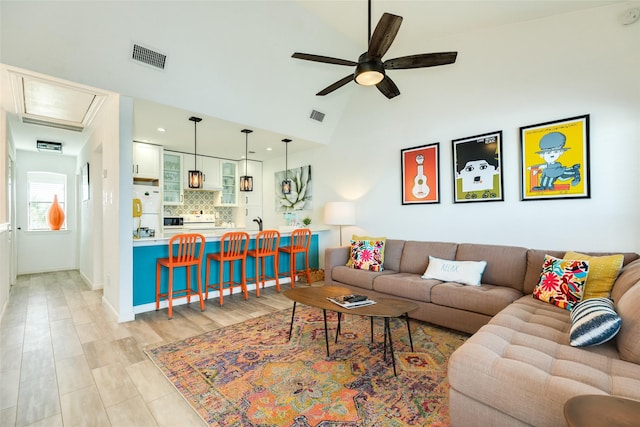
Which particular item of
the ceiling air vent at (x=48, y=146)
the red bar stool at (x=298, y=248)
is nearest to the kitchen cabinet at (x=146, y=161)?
the ceiling air vent at (x=48, y=146)

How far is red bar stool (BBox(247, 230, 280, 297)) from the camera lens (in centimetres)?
425

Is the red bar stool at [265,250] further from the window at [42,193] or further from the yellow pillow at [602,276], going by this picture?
the window at [42,193]

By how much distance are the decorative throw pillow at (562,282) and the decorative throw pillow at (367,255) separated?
1749 millimetres

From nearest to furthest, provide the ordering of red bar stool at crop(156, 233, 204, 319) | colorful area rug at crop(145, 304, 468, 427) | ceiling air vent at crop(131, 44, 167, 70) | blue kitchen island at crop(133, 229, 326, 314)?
colorful area rug at crop(145, 304, 468, 427)
ceiling air vent at crop(131, 44, 167, 70)
red bar stool at crop(156, 233, 204, 319)
blue kitchen island at crop(133, 229, 326, 314)

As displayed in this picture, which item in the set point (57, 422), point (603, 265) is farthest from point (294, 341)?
point (603, 265)

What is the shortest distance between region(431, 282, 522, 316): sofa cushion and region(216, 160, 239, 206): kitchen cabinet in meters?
5.12

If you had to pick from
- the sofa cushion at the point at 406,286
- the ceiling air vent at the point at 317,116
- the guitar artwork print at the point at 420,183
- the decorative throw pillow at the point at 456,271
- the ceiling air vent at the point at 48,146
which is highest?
the ceiling air vent at the point at 317,116

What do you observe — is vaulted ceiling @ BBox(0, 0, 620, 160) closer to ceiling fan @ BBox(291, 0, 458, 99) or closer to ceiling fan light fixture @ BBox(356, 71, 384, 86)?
ceiling fan @ BBox(291, 0, 458, 99)

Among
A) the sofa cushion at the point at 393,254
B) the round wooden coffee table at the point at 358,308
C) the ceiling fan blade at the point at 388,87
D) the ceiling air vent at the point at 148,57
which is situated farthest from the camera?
the sofa cushion at the point at 393,254

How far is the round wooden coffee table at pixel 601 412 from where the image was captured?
→ 87 cm

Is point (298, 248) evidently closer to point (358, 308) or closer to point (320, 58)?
point (358, 308)

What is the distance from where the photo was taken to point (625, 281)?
→ 6.58 ft

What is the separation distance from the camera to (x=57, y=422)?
1706 millimetres

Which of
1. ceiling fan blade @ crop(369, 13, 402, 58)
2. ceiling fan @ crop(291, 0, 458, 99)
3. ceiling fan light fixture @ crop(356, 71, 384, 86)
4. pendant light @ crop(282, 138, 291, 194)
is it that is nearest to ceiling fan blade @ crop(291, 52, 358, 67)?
ceiling fan @ crop(291, 0, 458, 99)
